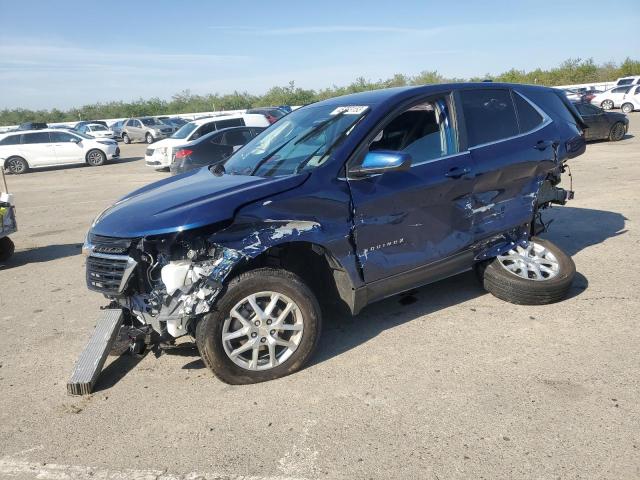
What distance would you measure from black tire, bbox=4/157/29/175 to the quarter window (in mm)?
736

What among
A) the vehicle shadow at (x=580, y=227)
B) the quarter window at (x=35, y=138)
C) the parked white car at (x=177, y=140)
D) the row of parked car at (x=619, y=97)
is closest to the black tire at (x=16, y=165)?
the quarter window at (x=35, y=138)

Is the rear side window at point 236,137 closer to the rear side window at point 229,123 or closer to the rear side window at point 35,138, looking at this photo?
the rear side window at point 229,123

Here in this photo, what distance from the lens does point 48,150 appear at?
68.6ft

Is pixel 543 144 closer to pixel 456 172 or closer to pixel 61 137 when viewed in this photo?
pixel 456 172

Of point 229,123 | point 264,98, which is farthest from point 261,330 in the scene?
point 264,98

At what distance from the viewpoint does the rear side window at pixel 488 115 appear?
15.0ft

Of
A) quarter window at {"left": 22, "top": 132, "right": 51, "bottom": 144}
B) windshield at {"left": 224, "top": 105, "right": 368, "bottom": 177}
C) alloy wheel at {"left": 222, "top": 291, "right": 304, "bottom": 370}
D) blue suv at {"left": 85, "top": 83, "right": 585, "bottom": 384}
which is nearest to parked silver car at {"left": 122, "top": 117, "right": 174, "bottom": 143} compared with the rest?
quarter window at {"left": 22, "top": 132, "right": 51, "bottom": 144}

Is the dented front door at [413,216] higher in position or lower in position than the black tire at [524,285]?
higher

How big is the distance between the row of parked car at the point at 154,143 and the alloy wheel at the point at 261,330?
10.1 m

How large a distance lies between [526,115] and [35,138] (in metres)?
20.7

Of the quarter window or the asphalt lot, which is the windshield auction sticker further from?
the quarter window

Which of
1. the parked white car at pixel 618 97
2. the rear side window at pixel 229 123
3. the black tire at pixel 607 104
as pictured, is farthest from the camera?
the black tire at pixel 607 104

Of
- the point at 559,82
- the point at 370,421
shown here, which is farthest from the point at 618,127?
the point at 559,82

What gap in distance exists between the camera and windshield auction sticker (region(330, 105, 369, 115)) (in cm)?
418
